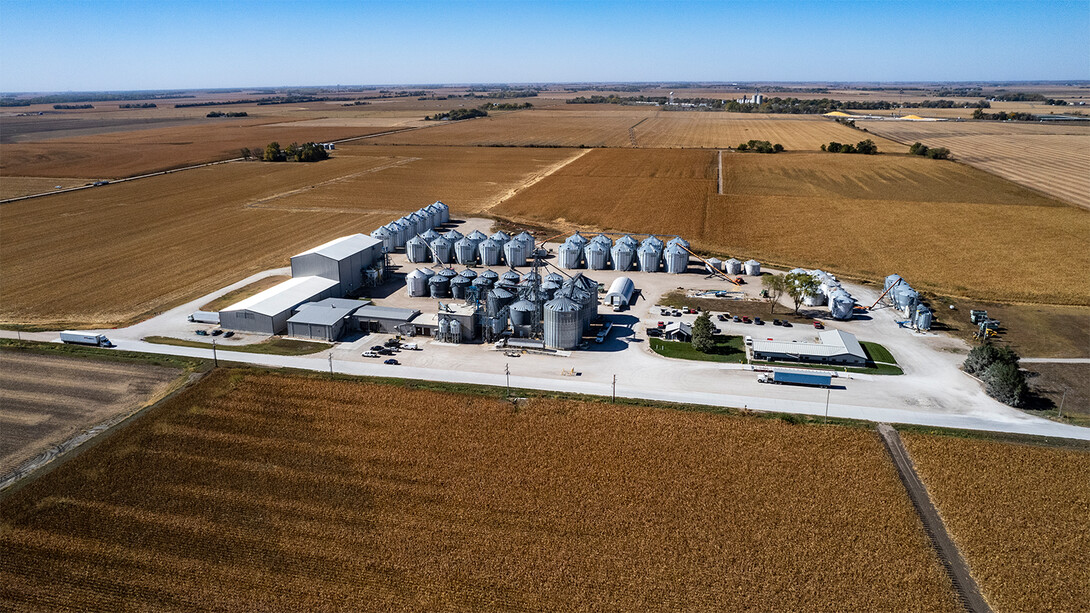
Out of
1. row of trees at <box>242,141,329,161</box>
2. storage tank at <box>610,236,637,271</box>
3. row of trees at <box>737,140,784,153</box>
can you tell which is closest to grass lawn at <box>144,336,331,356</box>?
storage tank at <box>610,236,637,271</box>

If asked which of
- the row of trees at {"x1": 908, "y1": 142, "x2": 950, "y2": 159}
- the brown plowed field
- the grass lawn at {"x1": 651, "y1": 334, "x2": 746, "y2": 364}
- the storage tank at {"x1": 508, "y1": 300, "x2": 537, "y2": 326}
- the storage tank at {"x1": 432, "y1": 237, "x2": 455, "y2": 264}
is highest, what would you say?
the brown plowed field

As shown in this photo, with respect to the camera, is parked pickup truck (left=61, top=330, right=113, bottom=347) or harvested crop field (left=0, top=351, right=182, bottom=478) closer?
harvested crop field (left=0, top=351, right=182, bottom=478)

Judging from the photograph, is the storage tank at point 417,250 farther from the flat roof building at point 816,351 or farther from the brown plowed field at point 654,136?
the brown plowed field at point 654,136

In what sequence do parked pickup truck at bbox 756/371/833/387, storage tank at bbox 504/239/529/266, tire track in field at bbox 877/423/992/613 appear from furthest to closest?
storage tank at bbox 504/239/529/266 → parked pickup truck at bbox 756/371/833/387 → tire track in field at bbox 877/423/992/613

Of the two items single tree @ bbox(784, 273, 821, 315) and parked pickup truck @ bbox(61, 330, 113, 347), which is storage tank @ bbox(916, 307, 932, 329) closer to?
single tree @ bbox(784, 273, 821, 315)

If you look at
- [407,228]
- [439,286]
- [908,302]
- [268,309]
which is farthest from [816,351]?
[407,228]

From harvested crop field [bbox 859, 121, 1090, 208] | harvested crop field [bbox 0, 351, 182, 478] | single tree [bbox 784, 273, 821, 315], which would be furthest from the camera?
harvested crop field [bbox 859, 121, 1090, 208]

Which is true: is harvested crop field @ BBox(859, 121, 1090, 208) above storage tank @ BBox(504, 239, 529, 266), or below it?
above
